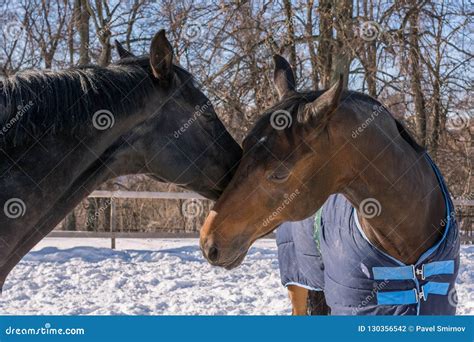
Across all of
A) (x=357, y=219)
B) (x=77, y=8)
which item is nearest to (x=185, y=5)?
(x=77, y=8)

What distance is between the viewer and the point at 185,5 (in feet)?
35.1

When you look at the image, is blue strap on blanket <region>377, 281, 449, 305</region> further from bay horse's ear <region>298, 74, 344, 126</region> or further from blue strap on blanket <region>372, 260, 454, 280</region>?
bay horse's ear <region>298, 74, 344, 126</region>

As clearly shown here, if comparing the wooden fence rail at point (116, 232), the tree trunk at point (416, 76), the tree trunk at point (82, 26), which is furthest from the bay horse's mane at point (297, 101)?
the tree trunk at point (82, 26)

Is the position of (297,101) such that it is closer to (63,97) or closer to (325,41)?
(63,97)

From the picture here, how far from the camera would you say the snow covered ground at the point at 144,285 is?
18.3 feet

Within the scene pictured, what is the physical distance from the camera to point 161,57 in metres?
2.18

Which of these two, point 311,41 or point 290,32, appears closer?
point 290,32

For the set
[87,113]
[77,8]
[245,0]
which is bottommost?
[87,113]

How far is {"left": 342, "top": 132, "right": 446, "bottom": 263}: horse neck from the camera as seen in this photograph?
2666 millimetres

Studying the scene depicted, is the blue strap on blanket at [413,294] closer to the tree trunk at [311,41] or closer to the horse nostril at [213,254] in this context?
the horse nostril at [213,254]

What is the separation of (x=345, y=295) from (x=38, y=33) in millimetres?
11327

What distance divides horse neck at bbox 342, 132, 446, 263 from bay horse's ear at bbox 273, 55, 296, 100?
615mm

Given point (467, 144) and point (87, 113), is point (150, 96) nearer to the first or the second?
point (87, 113)

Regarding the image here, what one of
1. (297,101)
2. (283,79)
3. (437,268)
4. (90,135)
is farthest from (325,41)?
(90,135)
